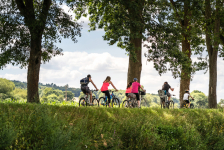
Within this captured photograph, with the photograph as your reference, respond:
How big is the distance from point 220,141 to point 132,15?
10352 mm

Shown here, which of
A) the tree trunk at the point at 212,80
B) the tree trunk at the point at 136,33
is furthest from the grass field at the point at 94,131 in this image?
the tree trunk at the point at 212,80

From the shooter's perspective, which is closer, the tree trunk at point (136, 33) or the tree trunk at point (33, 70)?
the tree trunk at point (33, 70)

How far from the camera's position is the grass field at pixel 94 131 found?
594 cm

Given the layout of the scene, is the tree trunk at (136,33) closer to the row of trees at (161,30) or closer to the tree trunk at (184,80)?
the row of trees at (161,30)

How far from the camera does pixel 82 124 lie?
8.29 metres

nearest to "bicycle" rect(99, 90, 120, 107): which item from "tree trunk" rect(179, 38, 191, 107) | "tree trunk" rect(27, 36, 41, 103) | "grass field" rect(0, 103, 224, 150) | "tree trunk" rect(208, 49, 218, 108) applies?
"grass field" rect(0, 103, 224, 150)

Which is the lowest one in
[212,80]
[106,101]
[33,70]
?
[106,101]

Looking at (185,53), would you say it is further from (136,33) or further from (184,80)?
(136,33)

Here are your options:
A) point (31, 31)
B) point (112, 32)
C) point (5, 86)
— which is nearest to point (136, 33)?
point (112, 32)

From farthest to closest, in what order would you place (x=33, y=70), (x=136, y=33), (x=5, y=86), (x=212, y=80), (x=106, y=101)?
(x=5, y=86) → (x=212, y=80) → (x=33, y=70) → (x=136, y=33) → (x=106, y=101)

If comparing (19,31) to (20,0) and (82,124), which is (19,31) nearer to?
(20,0)

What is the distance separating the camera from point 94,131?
7938 millimetres

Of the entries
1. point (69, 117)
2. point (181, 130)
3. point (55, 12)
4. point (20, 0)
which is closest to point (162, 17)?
point (55, 12)

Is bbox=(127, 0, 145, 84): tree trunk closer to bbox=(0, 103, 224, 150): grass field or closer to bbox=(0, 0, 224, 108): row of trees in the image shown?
bbox=(0, 0, 224, 108): row of trees
